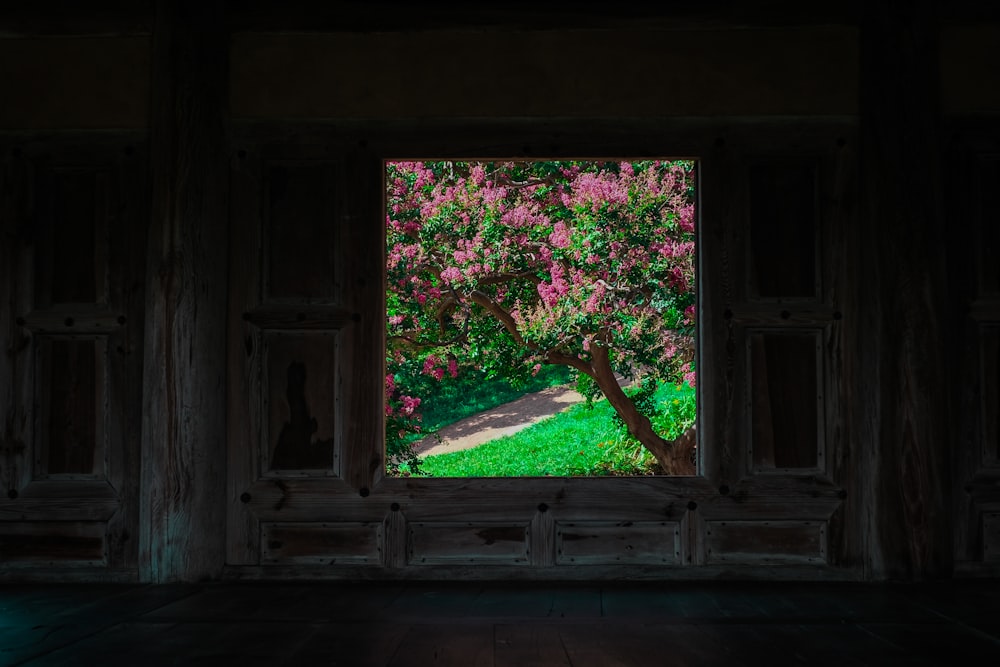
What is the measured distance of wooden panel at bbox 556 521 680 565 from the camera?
384cm
